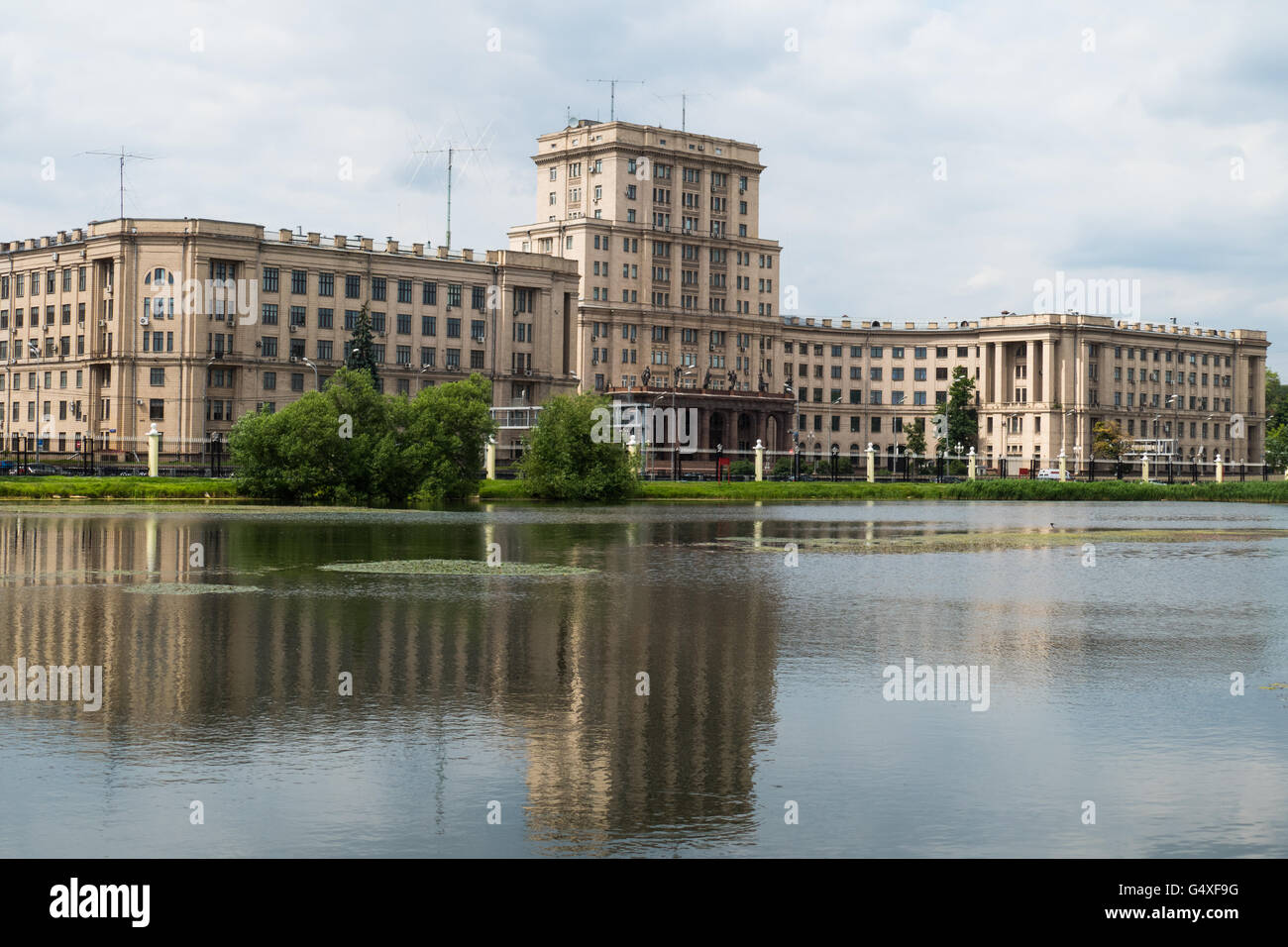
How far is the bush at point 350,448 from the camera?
75.9m

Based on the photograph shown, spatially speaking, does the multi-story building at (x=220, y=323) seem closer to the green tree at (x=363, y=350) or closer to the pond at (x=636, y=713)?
the green tree at (x=363, y=350)

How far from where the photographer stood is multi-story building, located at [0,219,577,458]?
13562cm

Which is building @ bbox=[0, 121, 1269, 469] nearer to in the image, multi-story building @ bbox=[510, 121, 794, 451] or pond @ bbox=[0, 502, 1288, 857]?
multi-story building @ bbox=[510, 121, 794, 451]

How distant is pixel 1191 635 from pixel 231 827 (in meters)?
17.5

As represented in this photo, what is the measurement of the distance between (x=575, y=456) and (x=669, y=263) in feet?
320

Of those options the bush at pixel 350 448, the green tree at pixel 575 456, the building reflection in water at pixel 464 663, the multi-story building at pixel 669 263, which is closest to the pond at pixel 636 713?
the building reflection in water at pixel 464 663

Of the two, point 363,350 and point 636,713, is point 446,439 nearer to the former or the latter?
point 363,350

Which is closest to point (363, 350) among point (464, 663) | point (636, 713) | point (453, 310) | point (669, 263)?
point (453, 310)

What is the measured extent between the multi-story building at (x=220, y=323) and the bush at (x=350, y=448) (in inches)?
2060

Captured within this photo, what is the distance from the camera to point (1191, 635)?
2375 cm

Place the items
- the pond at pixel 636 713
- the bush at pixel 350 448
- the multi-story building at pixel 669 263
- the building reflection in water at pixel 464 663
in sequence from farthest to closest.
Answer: the multi-story building at pixel 669 263 → the bush at pixel 350 448 → the building reflection in water at pixel 464 663 → the pond at pixel 636 713

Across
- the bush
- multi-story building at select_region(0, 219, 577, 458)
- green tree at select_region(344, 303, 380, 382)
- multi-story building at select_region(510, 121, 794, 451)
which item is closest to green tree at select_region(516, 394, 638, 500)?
the bush
